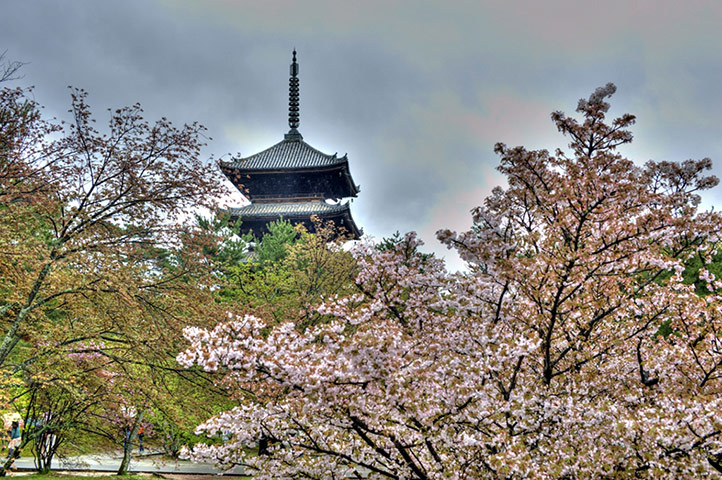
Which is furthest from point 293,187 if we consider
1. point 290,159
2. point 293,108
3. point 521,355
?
point 521,355

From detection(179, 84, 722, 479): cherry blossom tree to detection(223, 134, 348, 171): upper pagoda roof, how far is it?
2149 cm

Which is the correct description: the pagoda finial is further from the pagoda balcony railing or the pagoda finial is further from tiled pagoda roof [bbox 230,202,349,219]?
tiled pagoda roof [bbox 230,202,349,219]

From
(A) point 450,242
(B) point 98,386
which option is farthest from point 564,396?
(B) point 98,386

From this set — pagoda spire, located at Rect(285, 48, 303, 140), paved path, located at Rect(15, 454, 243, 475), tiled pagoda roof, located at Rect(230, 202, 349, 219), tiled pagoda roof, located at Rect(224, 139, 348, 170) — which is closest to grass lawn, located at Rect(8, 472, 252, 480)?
paved path, located at Rect(15, 454, 243, 475)

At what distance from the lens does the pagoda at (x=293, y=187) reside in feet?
82.8

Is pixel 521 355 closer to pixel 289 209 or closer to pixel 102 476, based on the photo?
pixel 102 476

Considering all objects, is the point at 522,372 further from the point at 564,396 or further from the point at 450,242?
the point at 450,242

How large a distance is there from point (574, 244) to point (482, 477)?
7.06 ft

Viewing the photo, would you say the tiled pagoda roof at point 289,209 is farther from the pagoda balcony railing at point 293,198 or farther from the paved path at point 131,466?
the paved path at point 131,466

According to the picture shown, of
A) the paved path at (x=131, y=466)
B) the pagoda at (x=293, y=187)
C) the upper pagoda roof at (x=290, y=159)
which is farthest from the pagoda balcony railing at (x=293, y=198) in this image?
the paved path at (x=131, y=466)

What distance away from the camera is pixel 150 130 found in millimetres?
7215

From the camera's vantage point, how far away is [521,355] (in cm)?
383

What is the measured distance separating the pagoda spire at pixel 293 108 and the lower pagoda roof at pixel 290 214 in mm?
6100

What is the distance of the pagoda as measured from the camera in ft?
82.8
